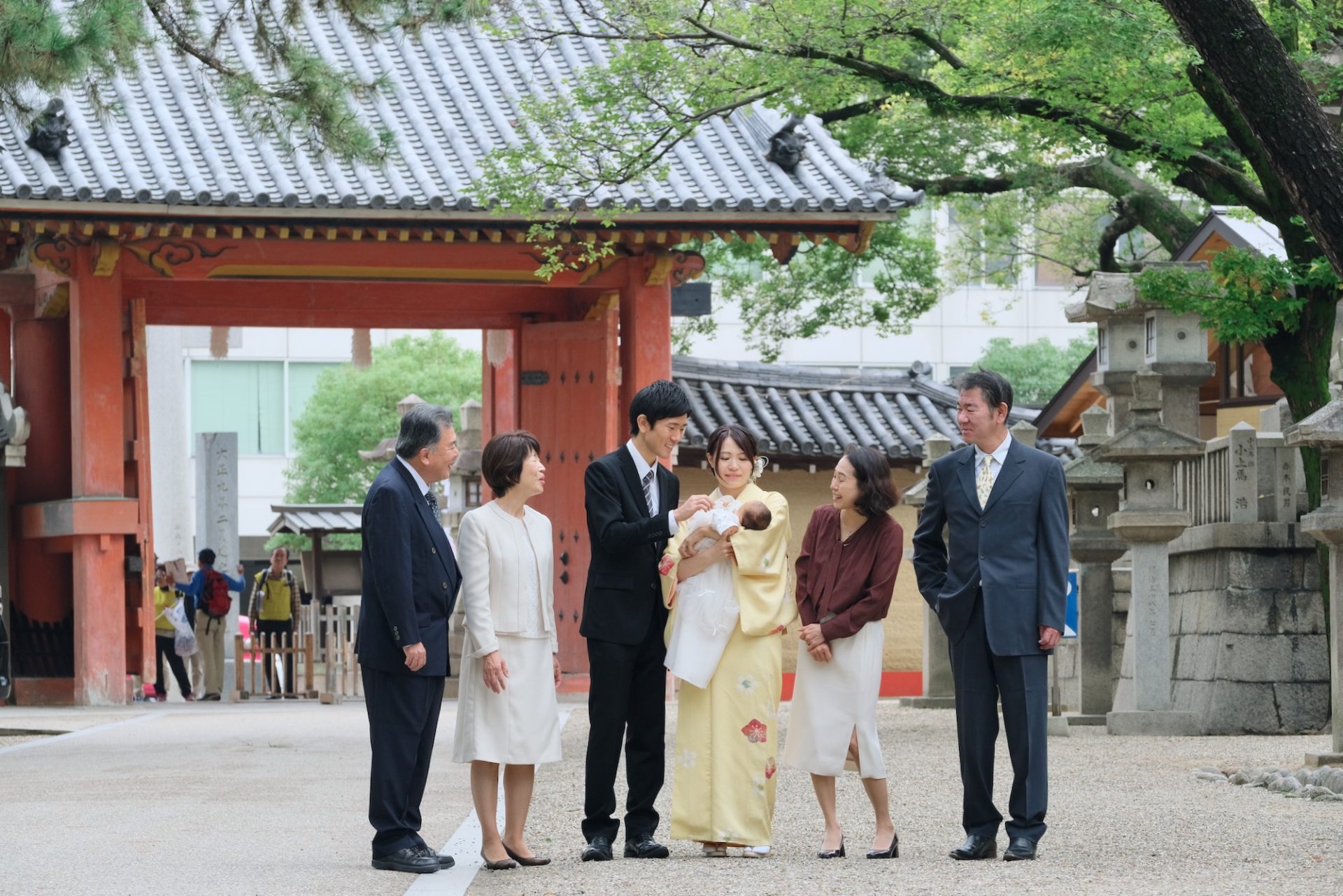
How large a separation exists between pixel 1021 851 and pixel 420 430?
251 centimetres

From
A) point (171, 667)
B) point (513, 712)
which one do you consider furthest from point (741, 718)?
point (171, 667)

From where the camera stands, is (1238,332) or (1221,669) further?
(1221,669)

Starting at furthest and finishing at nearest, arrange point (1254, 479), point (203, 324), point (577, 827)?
point (203, 324) → point (1254, 479) → point (577, 827)

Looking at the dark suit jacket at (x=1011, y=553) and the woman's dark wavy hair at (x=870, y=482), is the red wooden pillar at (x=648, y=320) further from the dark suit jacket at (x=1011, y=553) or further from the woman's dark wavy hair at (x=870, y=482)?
the dark suit jacket at (x=1011, y=553)

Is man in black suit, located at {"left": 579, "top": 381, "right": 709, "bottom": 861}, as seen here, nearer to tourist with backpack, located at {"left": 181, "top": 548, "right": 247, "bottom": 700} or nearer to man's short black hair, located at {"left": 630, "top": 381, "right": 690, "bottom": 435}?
man's short black hair, located at {"left": 630, "top": 381, "right": 690, "bottom": 435}

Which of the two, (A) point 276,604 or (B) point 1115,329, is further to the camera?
(A) point 276,604

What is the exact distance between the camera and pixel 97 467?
15.5m

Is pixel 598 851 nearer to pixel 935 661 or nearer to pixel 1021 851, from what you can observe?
pixel 1021 851

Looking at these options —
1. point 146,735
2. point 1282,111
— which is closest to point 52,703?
point 146,735

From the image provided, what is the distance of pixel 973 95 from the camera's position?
39.2ft

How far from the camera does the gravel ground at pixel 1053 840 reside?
19.1 feet

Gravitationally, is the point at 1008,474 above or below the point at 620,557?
above

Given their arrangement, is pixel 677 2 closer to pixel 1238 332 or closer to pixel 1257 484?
pixel 1238 332

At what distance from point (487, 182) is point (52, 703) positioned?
6.76 meters
